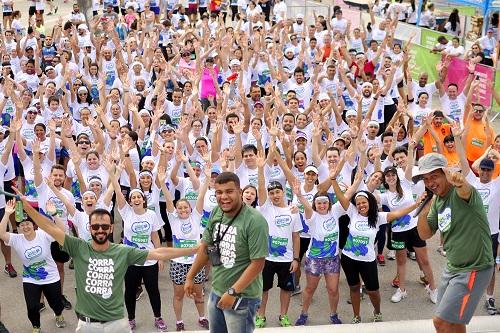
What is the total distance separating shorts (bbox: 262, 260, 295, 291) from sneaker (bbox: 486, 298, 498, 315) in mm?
2275

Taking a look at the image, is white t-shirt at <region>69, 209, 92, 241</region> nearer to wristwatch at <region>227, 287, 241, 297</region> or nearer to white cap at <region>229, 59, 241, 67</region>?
wristwatch at <region>227, 287, 241, 297</region>

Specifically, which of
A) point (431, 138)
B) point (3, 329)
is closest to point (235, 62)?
point (431, 138)

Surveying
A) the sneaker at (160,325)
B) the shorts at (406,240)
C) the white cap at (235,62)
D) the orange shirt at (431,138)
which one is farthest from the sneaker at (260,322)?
the white cap at (235,62)

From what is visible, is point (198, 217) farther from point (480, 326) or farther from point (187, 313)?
point (480, 326)

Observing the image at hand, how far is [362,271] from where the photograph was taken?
26.3 feet

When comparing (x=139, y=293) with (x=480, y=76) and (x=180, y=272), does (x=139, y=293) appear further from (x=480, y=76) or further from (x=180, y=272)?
(x=480, y=76)

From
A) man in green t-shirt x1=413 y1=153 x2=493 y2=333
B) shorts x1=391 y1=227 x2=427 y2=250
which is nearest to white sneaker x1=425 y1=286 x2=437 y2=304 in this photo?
shorts x1=391 y1=227 x2=427 y2=250

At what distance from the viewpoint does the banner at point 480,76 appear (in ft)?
51.0

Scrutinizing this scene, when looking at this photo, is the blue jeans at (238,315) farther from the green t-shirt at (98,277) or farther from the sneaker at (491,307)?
the sneaker at (491,307)

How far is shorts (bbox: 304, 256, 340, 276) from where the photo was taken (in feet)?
26.3

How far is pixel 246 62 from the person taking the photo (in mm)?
14383

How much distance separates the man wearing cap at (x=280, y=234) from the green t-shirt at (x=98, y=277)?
241 cm

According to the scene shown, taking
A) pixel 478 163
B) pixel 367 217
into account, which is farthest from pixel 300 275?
pixel 478 163

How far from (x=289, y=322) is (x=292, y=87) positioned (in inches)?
239
